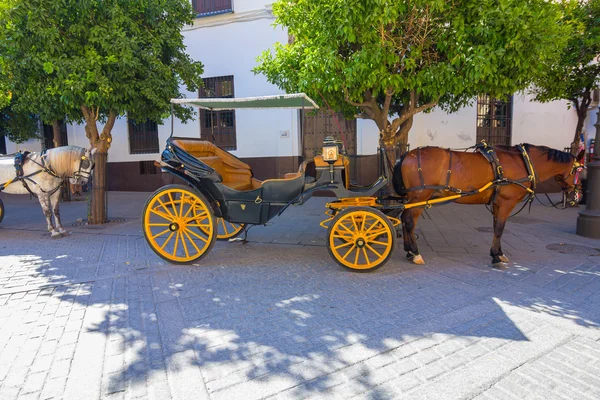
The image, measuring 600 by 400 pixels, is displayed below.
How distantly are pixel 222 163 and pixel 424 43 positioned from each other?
10.9ft

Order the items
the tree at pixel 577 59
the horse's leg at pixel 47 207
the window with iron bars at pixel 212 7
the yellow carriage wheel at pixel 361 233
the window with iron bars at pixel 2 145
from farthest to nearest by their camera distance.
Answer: the window with iron bars at pixel 2 145
the window with iron bars at pixel 212 7
the tree at pixel 577 59
the horse's leg at pixel 47 207
the yellow carriage wheel at pixel 361 233

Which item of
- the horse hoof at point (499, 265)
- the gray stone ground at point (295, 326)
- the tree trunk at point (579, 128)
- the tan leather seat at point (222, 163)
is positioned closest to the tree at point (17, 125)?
the gray stone ground at point (295, 326)

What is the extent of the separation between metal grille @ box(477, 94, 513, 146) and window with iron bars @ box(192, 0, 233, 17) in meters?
7.91

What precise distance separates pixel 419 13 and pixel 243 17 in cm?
746

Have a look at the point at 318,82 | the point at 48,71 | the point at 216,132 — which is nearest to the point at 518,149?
the point at 318,82

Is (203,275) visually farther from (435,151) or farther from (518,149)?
(518,149)

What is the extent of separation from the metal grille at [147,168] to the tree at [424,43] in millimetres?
8502

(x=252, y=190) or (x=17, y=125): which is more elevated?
(x=17, y=125)

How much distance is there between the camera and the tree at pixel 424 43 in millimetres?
4730

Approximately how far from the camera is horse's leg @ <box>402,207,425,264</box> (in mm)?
4934

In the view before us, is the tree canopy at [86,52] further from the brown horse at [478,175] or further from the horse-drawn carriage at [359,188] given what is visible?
the brown horse at [478,175]

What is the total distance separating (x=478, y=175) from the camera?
4844mm

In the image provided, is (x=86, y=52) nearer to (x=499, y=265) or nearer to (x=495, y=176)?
(x=495, y=176)

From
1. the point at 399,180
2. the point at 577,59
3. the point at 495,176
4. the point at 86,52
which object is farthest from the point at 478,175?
the point at 86,52
